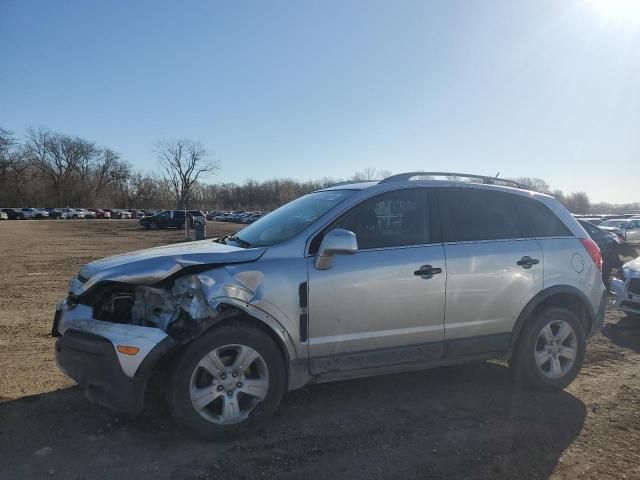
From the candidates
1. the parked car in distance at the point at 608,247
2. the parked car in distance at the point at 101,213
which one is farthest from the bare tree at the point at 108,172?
the parked car in distance at the point at 608,247

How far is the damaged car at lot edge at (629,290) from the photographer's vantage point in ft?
23.0

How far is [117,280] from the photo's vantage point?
10.9ft

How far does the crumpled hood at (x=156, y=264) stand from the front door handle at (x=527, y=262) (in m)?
2.37

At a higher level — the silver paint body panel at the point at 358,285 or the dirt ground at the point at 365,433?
the silver paint body panel at the point at 358,285

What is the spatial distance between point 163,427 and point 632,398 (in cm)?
409

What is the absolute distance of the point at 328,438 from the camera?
3369 millimetres

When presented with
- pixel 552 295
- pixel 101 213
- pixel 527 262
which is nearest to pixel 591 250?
pixel 552 295

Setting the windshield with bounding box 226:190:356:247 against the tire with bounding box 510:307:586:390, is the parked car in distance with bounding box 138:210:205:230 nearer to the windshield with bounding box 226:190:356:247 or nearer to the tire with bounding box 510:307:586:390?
the windshield with bounding box 226:190:356:247

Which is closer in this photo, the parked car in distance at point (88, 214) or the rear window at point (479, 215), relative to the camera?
the rear window at point (479, 215)

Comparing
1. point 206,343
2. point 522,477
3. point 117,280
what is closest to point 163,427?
point 206,343

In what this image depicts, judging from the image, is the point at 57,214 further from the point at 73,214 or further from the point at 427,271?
the point at 427,271

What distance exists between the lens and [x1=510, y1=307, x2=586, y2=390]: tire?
4301 millimetres

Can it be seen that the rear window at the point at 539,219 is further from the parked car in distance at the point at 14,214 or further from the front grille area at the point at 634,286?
the parked car in distance at the point at 14,214

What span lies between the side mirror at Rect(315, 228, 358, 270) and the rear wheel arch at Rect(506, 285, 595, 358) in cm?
188
